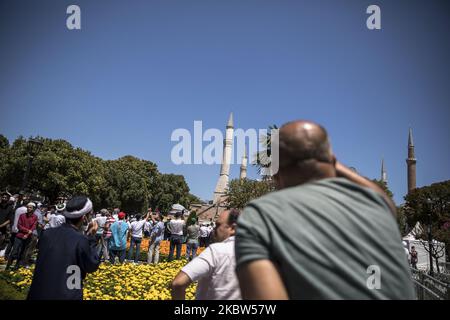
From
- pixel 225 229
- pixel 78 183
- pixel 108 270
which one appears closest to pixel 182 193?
pixel 78 183

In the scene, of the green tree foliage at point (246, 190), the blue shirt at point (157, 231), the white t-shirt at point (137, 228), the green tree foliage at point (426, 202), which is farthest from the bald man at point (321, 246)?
the green tree foliage at point (426, 202)

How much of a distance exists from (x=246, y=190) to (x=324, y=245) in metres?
31.5

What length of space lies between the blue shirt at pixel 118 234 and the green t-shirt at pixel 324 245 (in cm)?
1229

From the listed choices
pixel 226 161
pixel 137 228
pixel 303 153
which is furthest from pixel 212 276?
pixel 226 161

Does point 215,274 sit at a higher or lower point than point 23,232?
higher

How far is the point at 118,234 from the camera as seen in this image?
13234 mm

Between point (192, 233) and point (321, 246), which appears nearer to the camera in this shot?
point (321, 246)

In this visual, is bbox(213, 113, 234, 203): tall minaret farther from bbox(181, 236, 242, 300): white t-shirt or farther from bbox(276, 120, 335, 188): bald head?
bbox(276, 120, 335, 188): bald head

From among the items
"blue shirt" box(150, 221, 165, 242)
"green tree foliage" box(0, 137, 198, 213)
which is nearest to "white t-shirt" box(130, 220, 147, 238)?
"blue shirt" box(150, 221, 165, 242)

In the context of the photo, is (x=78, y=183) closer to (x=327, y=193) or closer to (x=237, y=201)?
(x=237, y=201)

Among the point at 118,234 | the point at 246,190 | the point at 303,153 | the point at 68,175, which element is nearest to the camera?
the point at 303,153

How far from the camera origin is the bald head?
185cm

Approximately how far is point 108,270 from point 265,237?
10.6 meters

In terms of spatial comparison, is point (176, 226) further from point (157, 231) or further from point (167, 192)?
point (167, 192)
